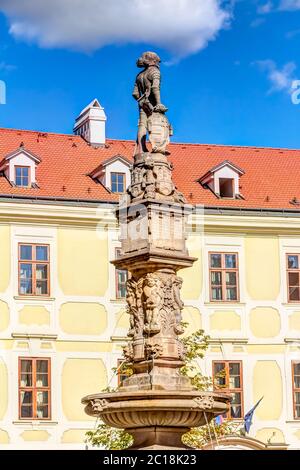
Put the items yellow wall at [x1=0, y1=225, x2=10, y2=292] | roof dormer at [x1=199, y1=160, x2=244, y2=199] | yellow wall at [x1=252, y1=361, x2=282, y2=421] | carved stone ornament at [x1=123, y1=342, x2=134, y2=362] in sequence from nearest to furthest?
carved stone ornament at [x1=123, y1=342, x2=134, y2=362]
yellow wall at [x1=0, y1=225, x2=10, y2=292]
yellow wall at [x1=252, y1=361, x2=282, y2=421]
roof dormer at [x1=199, y1=160, x2=244, y2=199]

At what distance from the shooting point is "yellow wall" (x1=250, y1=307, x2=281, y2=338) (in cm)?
3769

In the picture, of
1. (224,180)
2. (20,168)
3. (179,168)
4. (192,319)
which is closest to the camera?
(192,319)

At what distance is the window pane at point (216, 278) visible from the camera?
3753 centimetres

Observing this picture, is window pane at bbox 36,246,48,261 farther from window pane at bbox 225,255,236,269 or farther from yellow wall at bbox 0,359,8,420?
window pane at bbox 225,255,236,269

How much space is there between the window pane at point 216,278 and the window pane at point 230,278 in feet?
0.75

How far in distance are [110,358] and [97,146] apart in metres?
7.27

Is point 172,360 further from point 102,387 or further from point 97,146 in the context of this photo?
point 97,146

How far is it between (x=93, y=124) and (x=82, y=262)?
5825 mm

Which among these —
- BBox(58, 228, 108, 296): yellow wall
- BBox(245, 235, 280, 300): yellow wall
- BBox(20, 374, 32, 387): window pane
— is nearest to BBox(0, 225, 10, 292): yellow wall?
BBox(58, 228, 108, 296): yellow wall

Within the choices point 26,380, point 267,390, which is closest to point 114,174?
point 26,380

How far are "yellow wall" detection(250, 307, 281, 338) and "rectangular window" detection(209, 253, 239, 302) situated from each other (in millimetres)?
741

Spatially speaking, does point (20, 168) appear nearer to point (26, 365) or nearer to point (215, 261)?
point (26, 365)

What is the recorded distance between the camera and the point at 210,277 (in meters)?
37.5

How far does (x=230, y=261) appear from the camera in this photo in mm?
37781
